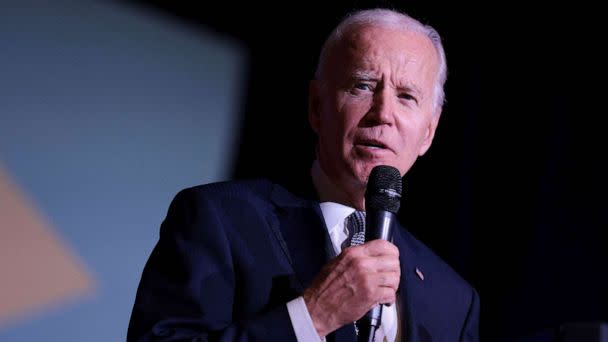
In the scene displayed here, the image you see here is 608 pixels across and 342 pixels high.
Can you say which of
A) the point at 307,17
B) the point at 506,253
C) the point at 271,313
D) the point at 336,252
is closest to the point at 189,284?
the point at 271,313

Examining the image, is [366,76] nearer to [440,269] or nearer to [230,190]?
[230,190]

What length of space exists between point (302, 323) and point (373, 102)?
2.28 ft

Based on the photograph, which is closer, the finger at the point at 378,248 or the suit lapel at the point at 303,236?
the finger at the point at 378,248

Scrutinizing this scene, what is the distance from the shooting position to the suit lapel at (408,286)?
1.90 metres

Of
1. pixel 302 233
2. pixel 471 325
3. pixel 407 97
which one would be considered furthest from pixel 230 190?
pixel 471 325

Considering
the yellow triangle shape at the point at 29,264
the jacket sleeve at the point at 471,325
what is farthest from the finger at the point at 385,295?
the yellow triangle shape at the point at 29,264

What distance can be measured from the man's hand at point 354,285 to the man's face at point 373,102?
0.44 m

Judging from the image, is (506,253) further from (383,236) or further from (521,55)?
(383,236)

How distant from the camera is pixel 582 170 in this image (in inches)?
117

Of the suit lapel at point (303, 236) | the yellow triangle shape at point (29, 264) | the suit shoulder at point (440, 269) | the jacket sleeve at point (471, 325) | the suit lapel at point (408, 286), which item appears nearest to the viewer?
the suit lapel at point (303, 236)

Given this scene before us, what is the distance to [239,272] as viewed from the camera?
176cm

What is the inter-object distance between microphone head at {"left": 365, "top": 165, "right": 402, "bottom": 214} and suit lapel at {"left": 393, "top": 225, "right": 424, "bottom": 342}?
41 cm

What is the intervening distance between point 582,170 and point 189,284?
192 centimetres

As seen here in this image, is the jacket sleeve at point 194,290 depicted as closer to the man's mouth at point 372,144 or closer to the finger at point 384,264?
the finger at point 384,264
